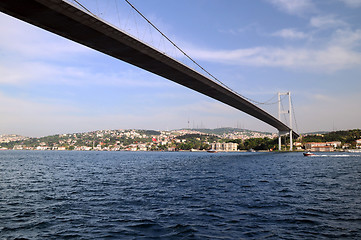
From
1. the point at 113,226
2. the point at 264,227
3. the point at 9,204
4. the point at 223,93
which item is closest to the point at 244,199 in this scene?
the point at 264,227

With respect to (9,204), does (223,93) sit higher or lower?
higher

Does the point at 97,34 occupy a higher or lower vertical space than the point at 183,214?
higher

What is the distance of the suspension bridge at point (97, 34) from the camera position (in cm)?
1878

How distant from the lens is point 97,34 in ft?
77.0

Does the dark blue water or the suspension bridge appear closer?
the dark blue water

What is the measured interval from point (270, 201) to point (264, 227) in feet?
11.8

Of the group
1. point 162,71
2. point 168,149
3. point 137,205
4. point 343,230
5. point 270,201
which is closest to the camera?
point 343,230

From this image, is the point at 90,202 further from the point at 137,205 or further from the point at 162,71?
the point at 162,71

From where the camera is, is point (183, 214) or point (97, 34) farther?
point (97, 34)

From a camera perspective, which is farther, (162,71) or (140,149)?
(140,149)

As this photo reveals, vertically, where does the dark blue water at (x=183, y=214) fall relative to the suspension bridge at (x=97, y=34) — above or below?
below

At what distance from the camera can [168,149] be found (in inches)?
7756

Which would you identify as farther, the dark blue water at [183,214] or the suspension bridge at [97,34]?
the suspension bridge at [97,34]

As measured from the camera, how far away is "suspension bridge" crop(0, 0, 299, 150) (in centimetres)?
1878
